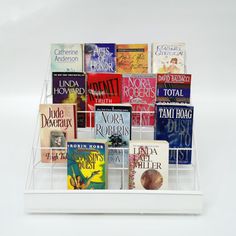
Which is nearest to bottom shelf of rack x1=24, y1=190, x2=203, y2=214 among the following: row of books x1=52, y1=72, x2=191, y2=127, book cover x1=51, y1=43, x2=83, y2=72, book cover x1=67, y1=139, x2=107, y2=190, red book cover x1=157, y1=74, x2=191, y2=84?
book cover x1=67, y1=139, x2=107, y2=190

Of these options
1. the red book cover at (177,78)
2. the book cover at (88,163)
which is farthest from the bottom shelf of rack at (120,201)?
the red book cover at (177,78)

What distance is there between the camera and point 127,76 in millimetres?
2131

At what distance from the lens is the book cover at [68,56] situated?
2.28 m

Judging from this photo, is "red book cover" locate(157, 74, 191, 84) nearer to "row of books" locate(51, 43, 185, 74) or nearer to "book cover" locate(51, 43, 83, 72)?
"row of books" locate(51, 43, 185, 74)

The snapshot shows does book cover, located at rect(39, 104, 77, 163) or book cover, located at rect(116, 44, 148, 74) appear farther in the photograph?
book cover, located at rect(116, 44, 148, 74)

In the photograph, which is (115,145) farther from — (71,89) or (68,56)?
(68,56)

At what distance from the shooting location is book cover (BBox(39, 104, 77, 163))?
203 cm

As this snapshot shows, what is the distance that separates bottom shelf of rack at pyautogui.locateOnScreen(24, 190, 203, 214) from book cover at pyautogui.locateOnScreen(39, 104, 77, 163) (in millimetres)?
303

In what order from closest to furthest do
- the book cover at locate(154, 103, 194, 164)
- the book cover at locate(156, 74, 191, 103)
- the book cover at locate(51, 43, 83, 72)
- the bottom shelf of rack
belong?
the bottom shelf of rack → the book cover at locate(154, 103, 194, 164) → the book cover at locate(156, 74, 191, 103) → the book cover at locate(51, 43, 83, 72)

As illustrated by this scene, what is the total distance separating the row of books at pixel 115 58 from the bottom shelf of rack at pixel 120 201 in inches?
29.6

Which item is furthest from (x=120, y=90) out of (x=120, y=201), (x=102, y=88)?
(x=120, y=201)

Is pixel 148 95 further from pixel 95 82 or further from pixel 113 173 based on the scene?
pixel 113 173

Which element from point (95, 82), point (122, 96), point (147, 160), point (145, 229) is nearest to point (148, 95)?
point (122, 96)

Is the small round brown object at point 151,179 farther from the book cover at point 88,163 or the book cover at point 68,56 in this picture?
the book cover at point 68,56
